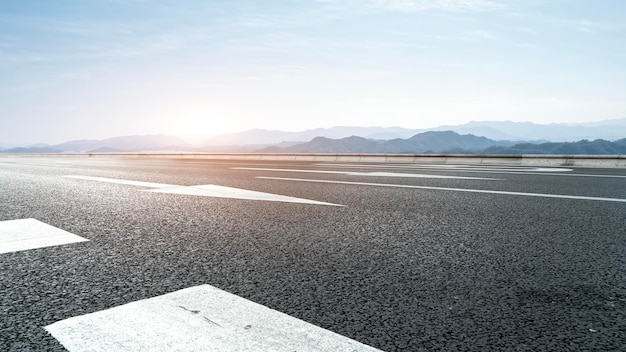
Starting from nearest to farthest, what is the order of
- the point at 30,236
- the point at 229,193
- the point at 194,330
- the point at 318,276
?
the point at 194,330
the point at 318,276
the point at 30,236
the point at 229,193

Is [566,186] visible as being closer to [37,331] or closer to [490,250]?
[490,250]

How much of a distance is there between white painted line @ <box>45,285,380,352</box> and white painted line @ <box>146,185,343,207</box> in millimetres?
3280

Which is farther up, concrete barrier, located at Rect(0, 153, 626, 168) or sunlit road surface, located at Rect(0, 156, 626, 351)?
concrete barrier, located at Rect(0, 153, 626, 168)

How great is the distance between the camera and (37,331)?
164cm

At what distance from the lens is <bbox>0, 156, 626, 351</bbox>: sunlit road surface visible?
1.63 m

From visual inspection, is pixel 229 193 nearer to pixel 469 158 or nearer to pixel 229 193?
pixel 229 193

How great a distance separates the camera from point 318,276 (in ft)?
7.61

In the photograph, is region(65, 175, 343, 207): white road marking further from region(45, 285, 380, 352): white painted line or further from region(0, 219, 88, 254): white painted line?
region(45, 285, 380, 352): white painted line

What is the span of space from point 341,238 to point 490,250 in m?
0.96

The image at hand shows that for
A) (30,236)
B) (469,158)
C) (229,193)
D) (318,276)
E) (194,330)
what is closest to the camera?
(194,330)

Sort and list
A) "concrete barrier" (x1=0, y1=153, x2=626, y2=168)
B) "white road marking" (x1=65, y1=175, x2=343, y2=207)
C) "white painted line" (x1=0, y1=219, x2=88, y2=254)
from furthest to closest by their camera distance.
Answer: "concrete barrier" (x1=0, y1=153, x2=626, y2=168), "white road marking" (x1=65, y1=175, x2=343, y2=207), "white painted line" (x1=0, y1=219, x2=88, y2=254)

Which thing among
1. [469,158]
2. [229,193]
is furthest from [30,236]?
[469,158]

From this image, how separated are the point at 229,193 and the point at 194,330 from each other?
453cm

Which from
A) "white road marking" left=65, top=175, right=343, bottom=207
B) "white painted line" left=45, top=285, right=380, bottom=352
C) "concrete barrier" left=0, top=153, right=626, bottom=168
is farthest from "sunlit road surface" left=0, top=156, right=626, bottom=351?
"concrete barrier" left=0, top=153, right=626, bottom=168
